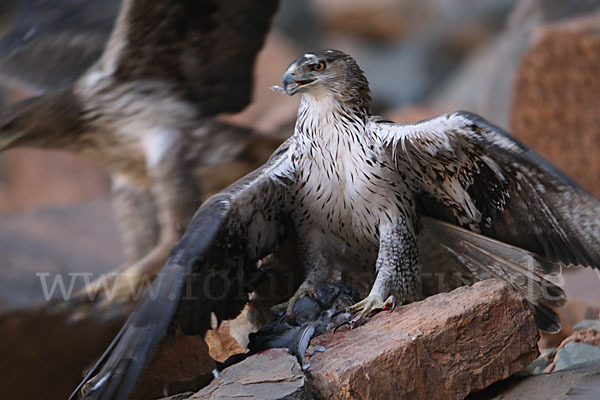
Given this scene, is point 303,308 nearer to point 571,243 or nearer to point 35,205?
point 571,243

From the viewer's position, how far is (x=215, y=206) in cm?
229

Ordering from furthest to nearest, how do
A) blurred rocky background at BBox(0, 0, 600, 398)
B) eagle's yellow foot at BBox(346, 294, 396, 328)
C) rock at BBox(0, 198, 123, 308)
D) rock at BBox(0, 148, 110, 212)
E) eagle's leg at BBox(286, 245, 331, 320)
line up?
rock at BBox(0, 148, 110, 212) → rock at BBox(0, 198, 123, 308) → blurred rocky background at BBox(0, 0, 600, 398) → eagle's leg at BBox(286, 245, 331, 320) → eagle's yellow foot at BBox(346, 294, 396, 328)

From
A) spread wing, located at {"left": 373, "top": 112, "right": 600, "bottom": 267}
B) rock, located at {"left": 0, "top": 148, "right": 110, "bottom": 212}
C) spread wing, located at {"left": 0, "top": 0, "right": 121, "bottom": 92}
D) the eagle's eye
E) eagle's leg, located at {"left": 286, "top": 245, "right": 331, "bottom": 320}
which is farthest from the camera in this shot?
rock, located at {"left": 0, "top": 148, "right": 110, "bottom": 212}

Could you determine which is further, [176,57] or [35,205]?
[35,205]

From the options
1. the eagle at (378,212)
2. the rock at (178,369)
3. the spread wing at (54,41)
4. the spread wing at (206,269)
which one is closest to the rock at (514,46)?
the spread wing at (54,41)

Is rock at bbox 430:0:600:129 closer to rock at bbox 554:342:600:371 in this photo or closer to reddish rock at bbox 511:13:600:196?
reddish rock at bbox 511:13:600:196

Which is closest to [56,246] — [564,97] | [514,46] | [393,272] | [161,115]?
[161,115]

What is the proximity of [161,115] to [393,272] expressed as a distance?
2.52 meters

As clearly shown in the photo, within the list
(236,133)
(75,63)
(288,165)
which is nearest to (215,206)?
(288,165)

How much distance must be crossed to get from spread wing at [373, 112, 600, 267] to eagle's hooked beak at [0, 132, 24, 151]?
8.64ft

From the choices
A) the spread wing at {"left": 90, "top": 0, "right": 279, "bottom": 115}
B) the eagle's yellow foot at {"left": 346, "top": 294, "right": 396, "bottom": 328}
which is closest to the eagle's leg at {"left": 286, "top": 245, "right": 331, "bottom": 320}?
the eagle's yellow foot at {"left": 346, "top": 294, "right": 396, "bottom": 328}

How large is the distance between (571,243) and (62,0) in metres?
4.06

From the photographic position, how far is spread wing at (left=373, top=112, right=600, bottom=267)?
85.3 inches

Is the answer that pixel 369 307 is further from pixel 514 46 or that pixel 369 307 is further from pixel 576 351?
pixel 514 46
